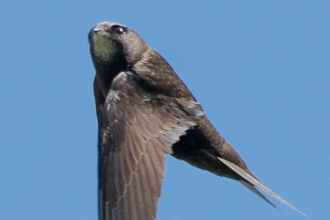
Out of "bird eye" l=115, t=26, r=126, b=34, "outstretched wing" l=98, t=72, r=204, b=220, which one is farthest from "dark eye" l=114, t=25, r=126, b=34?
"outstretched wing" l=98, t=72, r=204, b=220

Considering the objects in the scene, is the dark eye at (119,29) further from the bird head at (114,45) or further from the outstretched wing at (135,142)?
the outstretched wing at (135,142)

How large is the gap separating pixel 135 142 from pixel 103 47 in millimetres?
984

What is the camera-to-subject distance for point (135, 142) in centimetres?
788

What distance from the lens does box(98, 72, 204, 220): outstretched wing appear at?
7.52 meters

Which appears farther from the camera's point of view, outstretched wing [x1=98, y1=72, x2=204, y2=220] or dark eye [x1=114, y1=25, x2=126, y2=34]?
dark eye [x1=114, y1=25, x2=126, y2=34]

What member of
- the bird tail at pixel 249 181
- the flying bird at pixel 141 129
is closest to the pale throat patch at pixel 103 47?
the flying bird at pixel 141 129

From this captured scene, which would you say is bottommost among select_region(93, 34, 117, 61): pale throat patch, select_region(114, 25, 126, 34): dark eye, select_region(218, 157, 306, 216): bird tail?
select_region(218, 157, 306, 216): bird tail

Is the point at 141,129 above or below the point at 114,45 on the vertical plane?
below

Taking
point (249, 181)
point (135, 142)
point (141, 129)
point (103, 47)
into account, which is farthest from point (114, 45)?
point (249, 181)

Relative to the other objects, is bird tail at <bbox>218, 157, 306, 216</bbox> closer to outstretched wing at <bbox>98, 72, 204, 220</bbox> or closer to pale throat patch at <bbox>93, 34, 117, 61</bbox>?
outstretched wing at <bbox>98, 72, 204, 220</bbox>

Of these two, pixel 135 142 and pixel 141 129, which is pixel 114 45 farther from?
pixel 135 142

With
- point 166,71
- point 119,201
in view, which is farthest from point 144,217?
point 166,71

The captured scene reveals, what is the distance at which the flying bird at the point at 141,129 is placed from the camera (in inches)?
299

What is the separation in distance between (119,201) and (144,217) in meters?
0.31
